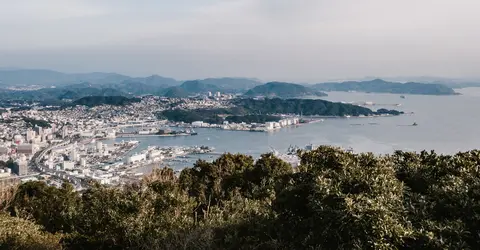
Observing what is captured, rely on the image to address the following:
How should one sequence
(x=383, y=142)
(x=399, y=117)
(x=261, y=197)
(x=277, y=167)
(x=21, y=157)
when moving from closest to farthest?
(x=261, y=197) → (x=277, y=167) → (x=21, y=157) → (x=383, y=142) → (x=399, y=117)

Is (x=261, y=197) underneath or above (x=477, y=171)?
underneath

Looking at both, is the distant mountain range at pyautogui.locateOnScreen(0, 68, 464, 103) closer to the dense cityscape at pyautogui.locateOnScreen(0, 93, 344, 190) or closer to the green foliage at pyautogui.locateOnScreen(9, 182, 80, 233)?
the dense cityscape at pyautogui.locateOnScreen(0, 93, 344, 190)

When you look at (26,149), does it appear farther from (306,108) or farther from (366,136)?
(306,108)

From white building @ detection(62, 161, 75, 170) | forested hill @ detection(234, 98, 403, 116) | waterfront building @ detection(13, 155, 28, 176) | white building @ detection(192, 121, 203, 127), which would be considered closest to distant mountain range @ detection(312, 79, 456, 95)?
forested hill @ detection(234, 98, 403, 116)

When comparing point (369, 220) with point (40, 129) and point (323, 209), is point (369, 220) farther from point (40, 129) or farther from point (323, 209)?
point (40, 129)

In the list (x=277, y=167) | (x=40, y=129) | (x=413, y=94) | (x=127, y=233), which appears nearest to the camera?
(x=127, y=233)

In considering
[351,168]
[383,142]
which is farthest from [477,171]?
[383,142]

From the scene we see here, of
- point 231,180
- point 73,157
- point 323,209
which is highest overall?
point 323,209
